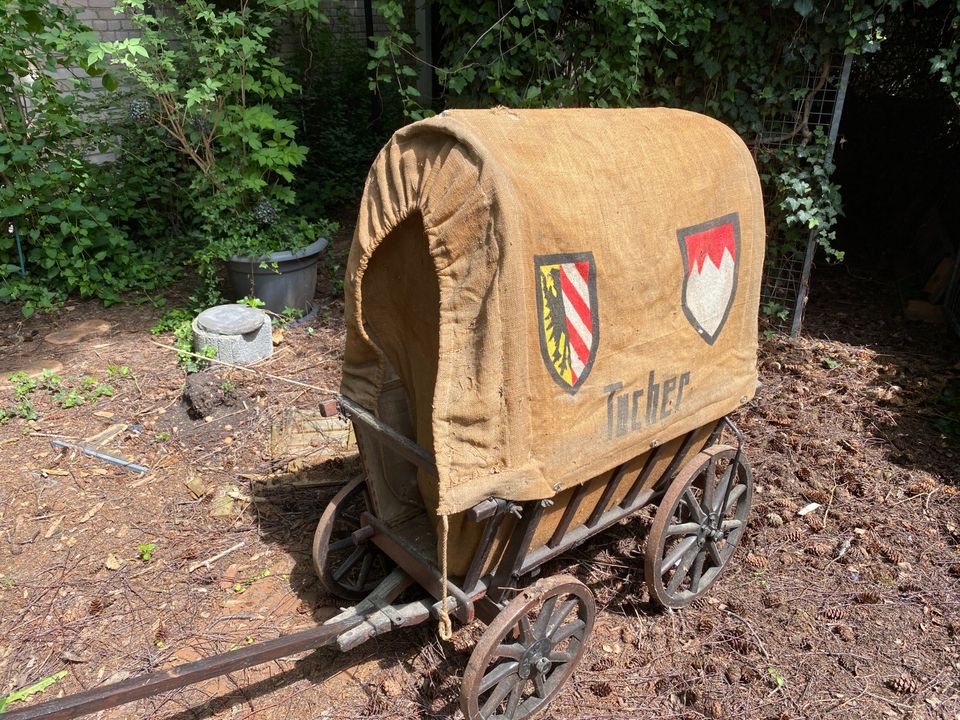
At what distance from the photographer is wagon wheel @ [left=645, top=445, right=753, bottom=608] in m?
3.35

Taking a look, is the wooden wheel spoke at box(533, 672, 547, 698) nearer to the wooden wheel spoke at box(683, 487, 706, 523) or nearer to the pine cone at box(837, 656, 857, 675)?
the wooden wheel spoke at box(683, 487, 706, 523)

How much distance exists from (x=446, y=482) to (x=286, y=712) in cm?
143

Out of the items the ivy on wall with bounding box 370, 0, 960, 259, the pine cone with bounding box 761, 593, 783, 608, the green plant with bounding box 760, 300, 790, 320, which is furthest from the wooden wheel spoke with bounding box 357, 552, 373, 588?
the green plant with bounding box 760, 300, 790, 320

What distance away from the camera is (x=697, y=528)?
11.7 ft

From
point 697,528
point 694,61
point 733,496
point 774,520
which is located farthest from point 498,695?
point 694,61

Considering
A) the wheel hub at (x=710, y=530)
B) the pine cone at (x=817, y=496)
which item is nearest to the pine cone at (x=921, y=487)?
the pine cone at (x=817, y=496)

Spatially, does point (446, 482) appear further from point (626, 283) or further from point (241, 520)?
point (241, 520)

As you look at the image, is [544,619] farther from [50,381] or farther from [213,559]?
[50,381]

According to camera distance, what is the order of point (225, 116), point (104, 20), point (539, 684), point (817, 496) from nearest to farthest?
1. point (539, 684)
2. point (817, 496)
3. point (225, 116)
4. point (104, 20)

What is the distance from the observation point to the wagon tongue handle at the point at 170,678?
209 cm

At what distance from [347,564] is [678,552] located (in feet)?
5.49

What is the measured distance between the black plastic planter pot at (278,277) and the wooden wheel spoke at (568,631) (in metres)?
4.07

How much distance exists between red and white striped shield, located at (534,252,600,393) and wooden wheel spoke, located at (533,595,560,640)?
3.14 feet

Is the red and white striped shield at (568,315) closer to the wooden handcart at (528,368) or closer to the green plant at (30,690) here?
the wooden handcart at (528,368)
